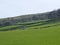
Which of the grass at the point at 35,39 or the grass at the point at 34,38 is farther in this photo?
the grass at the point at 34,38

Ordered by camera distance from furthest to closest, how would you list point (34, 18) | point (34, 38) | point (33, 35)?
point (34, 18) < point (33, 35) < point (34, 38)

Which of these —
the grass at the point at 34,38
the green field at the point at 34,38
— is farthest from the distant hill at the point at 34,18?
the green field at the point at 34,38

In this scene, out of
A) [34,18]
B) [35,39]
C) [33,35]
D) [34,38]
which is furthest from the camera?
[34,18]

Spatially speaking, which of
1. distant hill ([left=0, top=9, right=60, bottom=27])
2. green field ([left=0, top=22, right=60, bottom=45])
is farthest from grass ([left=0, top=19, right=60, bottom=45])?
distant hill ([left=0, top=9, right=60, bottom=27])

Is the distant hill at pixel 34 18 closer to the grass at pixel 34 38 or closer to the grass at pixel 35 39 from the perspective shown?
the grass at pixel 34 38

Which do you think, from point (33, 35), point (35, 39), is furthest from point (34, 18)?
point (35, 39)

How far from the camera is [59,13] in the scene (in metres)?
75.2

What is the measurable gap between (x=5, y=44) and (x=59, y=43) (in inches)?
175

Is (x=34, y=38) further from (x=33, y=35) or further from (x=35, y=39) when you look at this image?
(x=33, y=35)

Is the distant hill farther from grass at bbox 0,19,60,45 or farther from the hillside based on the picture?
grass at bbox 0,19,60,45

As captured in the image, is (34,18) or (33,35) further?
(34,18)

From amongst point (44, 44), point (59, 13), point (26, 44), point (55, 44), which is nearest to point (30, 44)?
point (26, 44)

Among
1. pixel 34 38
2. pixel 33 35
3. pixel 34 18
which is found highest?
pixel 34 38

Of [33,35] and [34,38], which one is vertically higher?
[34,38]
